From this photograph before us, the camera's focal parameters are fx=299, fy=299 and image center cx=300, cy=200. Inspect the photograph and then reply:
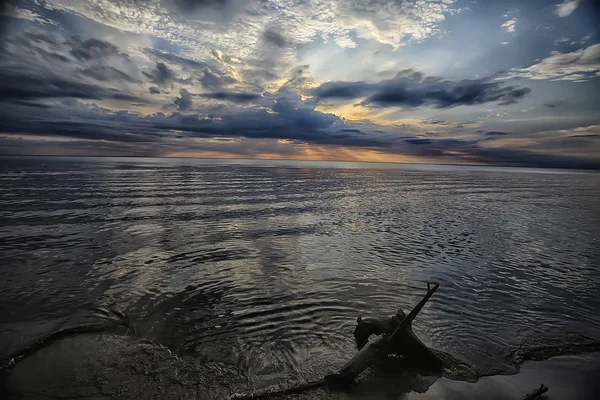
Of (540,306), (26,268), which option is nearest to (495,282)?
(540,306)

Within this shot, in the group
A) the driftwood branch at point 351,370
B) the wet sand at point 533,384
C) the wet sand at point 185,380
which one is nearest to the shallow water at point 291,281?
the wet sand at point 533,384

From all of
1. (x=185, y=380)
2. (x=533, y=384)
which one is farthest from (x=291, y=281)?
(x=533, y=384)

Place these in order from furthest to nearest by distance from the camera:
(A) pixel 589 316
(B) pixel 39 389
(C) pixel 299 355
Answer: (A) pixel 589 316, (C) pixel 299 355, (B) pixel 39 389

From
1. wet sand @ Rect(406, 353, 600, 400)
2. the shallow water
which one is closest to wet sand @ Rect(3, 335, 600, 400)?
wet sand @ Rect(406, 353, 600, 400)

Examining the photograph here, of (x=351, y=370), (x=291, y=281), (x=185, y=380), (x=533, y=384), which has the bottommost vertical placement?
(x=291, y=281)

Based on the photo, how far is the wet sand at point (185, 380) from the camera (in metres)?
6.11

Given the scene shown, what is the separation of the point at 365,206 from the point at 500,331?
2696 centimetres

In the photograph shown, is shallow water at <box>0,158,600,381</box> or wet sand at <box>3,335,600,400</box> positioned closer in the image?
wet sand at <box>3,335,600,400</box>

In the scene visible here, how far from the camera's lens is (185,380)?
655 centimetres

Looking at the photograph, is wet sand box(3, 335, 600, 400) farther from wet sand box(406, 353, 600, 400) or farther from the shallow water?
the shallow water

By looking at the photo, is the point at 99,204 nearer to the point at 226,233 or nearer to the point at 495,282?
the point at 226,233

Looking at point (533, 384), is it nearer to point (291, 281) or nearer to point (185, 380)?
point (185, 380)

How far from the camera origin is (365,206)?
117ft

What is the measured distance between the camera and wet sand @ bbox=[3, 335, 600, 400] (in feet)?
20.1
